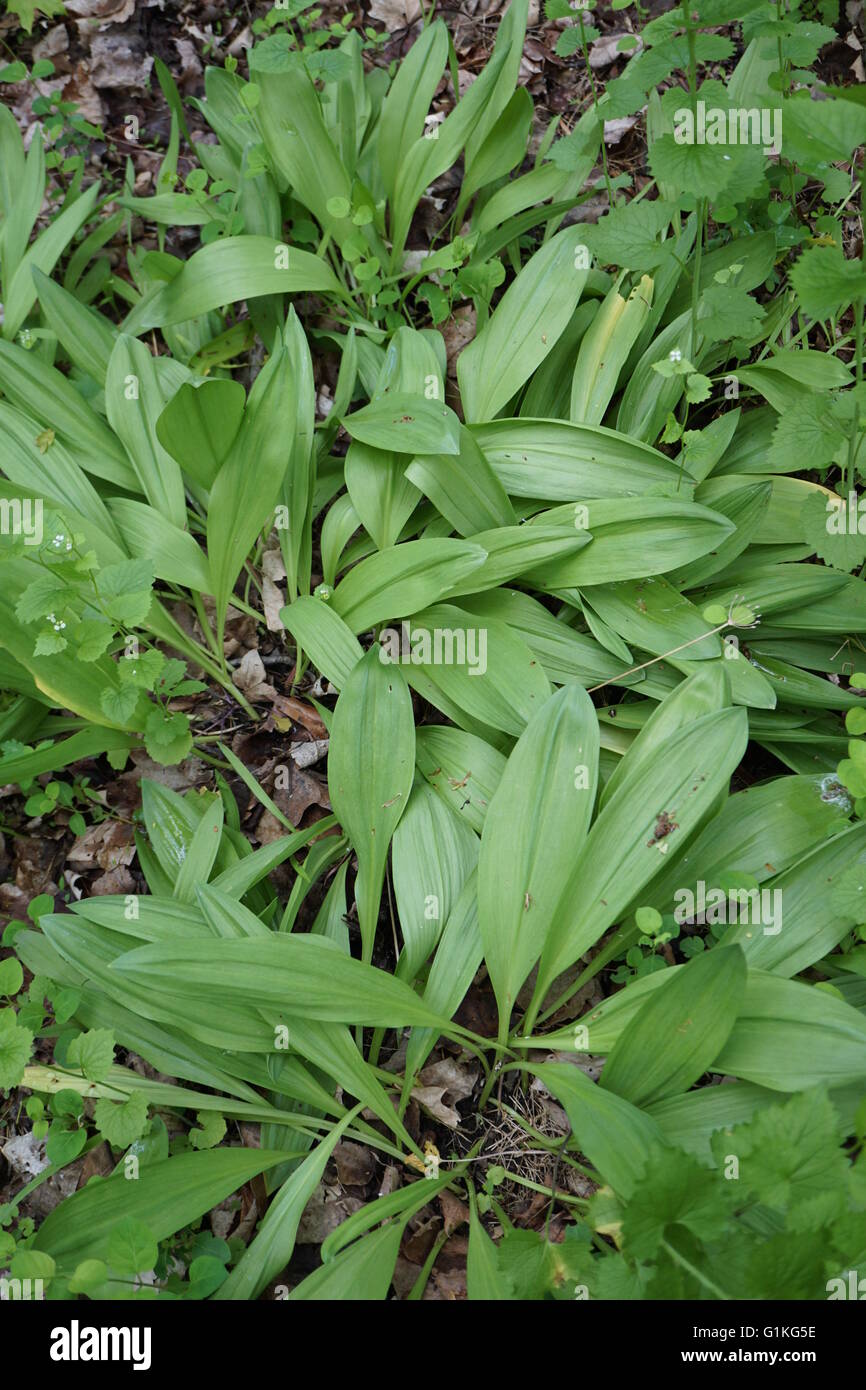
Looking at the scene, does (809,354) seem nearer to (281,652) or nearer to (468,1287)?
Result: (281,652)

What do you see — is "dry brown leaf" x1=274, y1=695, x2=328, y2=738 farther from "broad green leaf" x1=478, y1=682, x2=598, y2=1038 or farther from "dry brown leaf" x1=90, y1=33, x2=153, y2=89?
"dry brown leaf" x1=90, y1=33, x2=153, y2=89

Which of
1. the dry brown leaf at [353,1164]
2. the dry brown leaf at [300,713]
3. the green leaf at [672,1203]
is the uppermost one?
the dry brown leaf at [300,713]

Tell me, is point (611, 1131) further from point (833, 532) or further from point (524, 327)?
point (524, 327)

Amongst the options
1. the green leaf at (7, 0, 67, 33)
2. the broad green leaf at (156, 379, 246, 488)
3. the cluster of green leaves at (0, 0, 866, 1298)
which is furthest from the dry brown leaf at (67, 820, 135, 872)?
the green leaf at (7, 0, 67, 33)

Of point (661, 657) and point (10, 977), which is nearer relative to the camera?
point (10, 977)

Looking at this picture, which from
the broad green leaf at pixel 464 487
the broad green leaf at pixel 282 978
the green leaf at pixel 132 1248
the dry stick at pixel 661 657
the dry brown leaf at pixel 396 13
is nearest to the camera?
the green leaf at pixel 132 1248

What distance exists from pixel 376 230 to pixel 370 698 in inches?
71.5

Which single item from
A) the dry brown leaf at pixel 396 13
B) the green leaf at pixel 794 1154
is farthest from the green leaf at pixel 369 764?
the dry brown leaf at pixel 396 13

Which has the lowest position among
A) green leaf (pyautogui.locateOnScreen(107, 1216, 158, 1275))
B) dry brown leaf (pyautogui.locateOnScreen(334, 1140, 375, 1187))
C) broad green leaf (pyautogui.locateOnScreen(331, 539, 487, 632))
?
green leaf (pyautogui.locateOnScreen(107, 1216, 158, 1275))

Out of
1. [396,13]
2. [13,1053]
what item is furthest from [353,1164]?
[396,13]

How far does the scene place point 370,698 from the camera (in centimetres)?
236

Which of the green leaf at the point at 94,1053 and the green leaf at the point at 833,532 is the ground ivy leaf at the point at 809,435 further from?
the green leaf at the point at 94,1053
